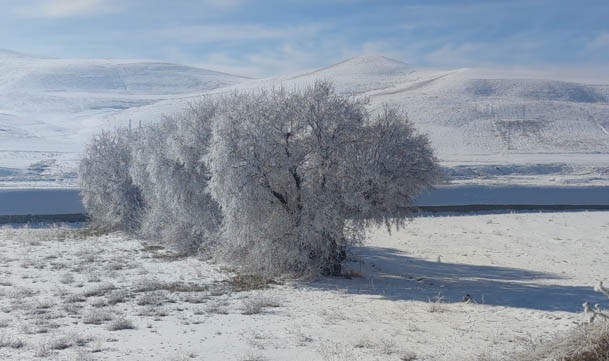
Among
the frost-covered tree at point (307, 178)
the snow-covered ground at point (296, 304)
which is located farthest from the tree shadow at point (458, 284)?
the frost-covered tree at point (307, 178)

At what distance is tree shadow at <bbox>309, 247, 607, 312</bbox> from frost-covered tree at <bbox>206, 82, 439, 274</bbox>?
1.38 meters

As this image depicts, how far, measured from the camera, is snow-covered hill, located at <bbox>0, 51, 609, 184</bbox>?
65.4m

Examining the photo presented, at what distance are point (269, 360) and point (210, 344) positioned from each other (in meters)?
1.53

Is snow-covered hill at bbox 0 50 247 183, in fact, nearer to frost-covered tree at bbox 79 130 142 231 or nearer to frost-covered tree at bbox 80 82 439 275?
frost-covered tree at bbox 79 130 142 231

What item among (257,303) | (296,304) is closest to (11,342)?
(257,303)

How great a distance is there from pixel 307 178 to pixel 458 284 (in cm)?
515

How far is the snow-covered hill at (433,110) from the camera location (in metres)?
65.4

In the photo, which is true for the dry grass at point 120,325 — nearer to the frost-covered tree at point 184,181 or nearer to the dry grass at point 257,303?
the dry grass at point 257,303

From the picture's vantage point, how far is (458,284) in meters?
19.9

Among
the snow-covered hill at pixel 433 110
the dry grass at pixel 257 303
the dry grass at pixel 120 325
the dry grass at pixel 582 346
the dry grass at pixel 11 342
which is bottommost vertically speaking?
the dry grass at pixel 257 303

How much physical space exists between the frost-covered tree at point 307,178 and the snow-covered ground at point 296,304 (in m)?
1.14

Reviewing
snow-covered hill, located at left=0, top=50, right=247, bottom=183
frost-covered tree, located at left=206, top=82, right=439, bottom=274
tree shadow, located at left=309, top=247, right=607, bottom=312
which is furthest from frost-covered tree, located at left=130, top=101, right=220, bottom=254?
snow-covered hill, located at left=0, top=50, right=247, bottom=183

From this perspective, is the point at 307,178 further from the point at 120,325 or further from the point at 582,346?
the point at 582,346

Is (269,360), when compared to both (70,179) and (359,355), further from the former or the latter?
(70,179)
